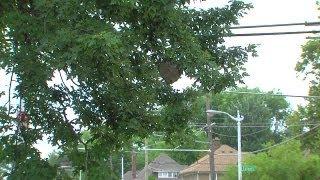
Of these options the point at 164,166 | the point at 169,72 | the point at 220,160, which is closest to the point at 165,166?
the point at 164,166

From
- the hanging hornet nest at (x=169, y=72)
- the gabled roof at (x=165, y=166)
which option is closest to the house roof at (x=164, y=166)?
the gabled roof at (x=165, y=166)

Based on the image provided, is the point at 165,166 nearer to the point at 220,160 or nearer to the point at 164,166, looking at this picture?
the point at 164,166

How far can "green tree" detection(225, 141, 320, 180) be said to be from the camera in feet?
113

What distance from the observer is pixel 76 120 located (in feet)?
27.0

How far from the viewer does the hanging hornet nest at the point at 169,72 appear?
7464 mm

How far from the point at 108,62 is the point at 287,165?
29.3 metres

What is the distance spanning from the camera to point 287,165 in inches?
1361

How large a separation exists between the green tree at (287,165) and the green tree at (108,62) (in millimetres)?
26381

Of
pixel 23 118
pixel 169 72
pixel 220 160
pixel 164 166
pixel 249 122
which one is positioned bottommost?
pixel 23 118

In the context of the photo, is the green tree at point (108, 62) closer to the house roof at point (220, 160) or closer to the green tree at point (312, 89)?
the green tree at point (312, 89)

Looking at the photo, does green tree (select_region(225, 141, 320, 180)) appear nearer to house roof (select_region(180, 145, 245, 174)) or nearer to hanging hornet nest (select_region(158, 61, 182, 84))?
house roof (select_region(180, 145, 245, 174))

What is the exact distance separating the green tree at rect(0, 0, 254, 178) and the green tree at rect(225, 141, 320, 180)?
26.4 metres

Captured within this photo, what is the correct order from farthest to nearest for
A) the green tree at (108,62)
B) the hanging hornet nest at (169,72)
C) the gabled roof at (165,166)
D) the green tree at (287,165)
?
the gabled roof at (165,166) → the green tree at (287,165) → the hanging hornet nest at (169,72) → the green tree at (108,62)

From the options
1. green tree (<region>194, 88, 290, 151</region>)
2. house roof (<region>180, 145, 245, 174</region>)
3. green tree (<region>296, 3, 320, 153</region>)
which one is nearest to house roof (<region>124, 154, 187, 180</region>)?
green tree (<region>194, 88, 290, 151</region>)
